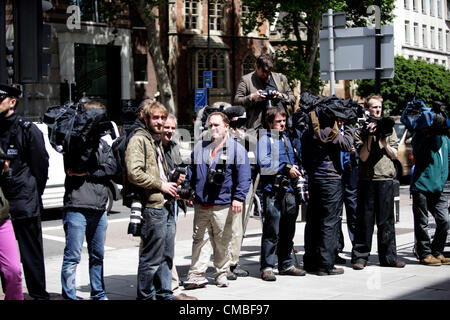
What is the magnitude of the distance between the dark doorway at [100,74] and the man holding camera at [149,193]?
3285 centimetres

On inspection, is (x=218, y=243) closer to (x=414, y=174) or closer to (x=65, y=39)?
(x=414, y=174)

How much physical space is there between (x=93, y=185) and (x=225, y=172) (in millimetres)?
1586

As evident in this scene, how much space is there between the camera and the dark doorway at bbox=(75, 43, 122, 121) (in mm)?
39719

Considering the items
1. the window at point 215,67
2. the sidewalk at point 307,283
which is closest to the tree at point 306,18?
the window at point 215,67

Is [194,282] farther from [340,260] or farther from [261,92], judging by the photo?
[261,92]

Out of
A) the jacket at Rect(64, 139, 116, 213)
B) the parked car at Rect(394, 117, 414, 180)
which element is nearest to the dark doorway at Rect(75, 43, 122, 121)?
the parked car at Rect(394, 117, 414, 180)

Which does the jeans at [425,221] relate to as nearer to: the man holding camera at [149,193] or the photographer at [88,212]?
the man holding camera at [149,193]

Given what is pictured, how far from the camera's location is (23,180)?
653cm

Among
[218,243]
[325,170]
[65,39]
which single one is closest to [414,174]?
[325,170]

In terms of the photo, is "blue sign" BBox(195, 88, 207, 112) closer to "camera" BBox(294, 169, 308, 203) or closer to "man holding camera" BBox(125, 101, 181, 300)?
"camera" BBox(294, 169, 308, 203)

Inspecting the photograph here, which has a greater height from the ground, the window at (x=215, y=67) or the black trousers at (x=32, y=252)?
the window at (x=215, y=67)

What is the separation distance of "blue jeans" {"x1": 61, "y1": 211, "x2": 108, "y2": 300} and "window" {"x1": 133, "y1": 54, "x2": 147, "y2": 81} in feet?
122

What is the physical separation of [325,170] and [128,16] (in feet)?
112

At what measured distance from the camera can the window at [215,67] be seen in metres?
48.8
